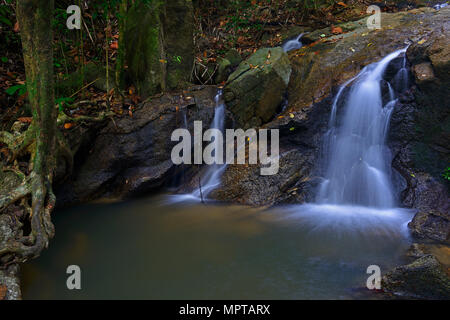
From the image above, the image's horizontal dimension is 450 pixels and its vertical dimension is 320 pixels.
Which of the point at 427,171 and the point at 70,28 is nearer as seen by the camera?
the point at 427,171

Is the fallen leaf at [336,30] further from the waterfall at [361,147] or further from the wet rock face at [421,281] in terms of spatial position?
the wet rock face at [421,281]

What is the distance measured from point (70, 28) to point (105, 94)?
5.27ft

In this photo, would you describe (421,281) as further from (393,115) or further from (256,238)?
(393,115)

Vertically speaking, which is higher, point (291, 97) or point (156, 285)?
point (291, 97)

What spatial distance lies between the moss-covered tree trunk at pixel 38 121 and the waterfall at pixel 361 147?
4.53 m

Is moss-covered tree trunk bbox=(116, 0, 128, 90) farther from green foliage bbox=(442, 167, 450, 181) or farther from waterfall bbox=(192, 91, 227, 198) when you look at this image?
green foliage bbox=(442, 167, 450, 181)

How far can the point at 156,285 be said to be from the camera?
12.9ft

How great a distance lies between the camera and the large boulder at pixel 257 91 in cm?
719

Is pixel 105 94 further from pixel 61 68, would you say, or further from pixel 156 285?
pixel 156 285

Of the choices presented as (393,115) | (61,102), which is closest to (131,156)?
(61,102)

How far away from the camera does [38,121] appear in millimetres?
4754

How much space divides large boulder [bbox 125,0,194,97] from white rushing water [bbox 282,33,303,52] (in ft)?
9.43

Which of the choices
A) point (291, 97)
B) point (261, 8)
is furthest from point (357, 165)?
point (261, 8)

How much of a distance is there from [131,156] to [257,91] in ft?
9.46
